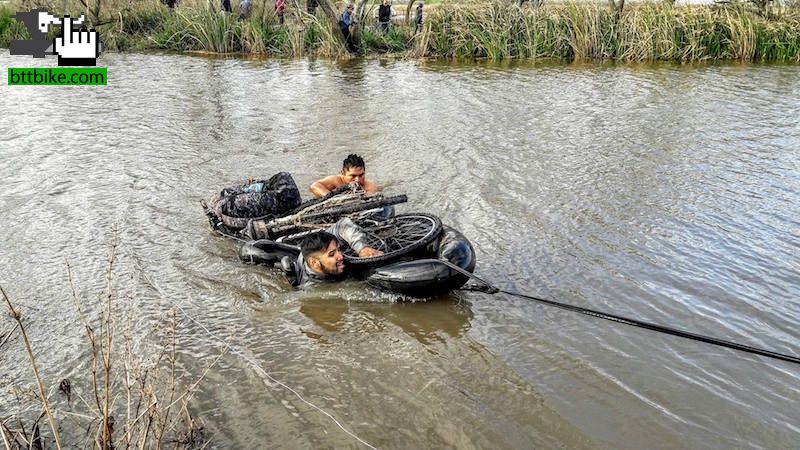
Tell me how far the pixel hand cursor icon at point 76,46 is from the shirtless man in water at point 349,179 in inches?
640

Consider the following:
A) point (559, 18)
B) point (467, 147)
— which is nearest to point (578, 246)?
point (467, 147)

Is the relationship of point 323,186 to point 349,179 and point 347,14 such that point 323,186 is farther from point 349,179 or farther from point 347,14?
point 347,14

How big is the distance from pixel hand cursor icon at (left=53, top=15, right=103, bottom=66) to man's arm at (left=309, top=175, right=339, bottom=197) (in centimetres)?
1624

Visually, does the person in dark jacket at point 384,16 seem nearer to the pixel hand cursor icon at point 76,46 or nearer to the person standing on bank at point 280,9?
the person standing on bank at point 280,9

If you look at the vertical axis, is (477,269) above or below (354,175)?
below

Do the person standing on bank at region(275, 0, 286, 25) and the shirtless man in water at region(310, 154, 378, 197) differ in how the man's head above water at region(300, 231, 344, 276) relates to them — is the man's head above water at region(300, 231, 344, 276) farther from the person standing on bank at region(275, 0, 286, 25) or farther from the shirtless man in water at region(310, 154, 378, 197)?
the person standing on bank at region(275, 0, 286, 25)

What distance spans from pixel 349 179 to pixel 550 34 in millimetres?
14343

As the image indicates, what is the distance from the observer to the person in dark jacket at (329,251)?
602 centimetres

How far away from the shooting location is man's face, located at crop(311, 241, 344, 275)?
6016 millimetres

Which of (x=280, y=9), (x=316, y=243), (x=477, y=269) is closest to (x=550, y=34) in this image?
(x=280, y=9)

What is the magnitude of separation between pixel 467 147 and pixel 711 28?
11.9 meters

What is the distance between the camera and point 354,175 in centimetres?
726

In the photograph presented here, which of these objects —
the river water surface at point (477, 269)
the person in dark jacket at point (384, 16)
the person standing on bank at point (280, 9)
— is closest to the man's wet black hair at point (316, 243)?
the river water surface at point (477, 269)

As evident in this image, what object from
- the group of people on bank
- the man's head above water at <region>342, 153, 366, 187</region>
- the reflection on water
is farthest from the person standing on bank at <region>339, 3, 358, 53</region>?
the reflection on water
